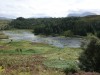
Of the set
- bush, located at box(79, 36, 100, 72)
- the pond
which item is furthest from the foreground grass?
the pond

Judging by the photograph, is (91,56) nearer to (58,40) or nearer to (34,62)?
(34,62)

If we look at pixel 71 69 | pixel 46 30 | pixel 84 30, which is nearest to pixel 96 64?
pixel 71 69

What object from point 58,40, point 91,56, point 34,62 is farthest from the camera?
point 58,40

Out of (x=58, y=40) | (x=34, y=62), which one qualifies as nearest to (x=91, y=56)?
(x=34, y=62)

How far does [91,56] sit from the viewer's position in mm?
31734

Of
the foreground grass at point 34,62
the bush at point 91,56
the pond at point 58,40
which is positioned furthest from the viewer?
the pond at point 58,40

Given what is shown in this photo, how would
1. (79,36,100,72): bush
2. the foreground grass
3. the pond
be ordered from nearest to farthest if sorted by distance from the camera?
the foreground grass, (79,36,100,72): bush, the pond

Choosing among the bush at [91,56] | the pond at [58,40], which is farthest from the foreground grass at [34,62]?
the pond at [58,40]

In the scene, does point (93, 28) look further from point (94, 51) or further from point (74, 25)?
point (94, 51)

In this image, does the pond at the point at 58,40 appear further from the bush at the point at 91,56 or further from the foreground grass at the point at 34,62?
the bush at the point at 91,56

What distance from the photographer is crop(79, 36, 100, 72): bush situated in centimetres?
3114

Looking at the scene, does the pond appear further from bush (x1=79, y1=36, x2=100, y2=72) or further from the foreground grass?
bush (x1=79, y1=36, x2=100, y2=72)

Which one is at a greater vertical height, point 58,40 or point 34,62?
point 34,62

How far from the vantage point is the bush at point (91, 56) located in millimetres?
31141
